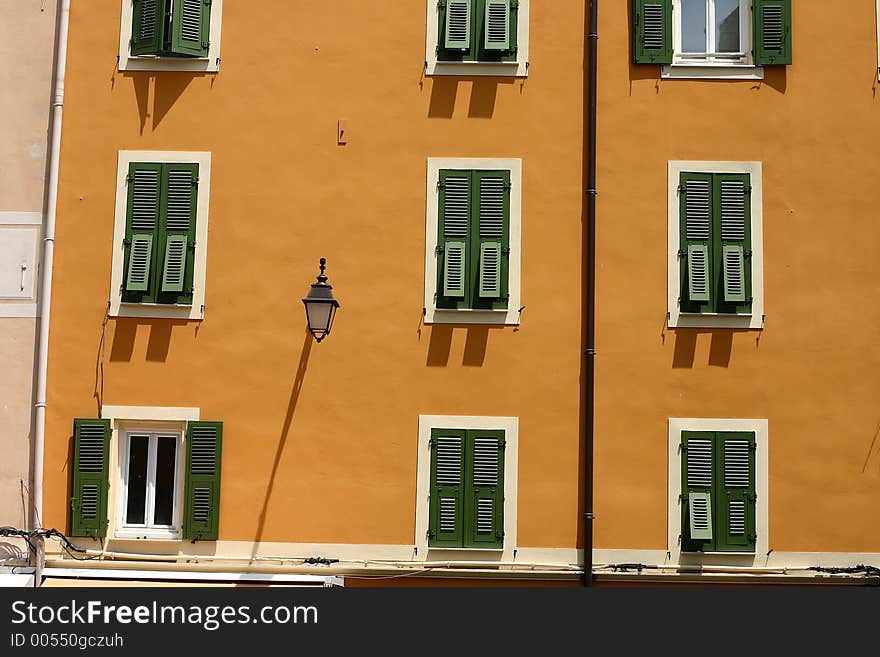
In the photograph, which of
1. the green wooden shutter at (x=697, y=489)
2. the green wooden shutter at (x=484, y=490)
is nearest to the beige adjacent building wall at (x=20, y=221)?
the green wooden shutter at (x=484, y=490)

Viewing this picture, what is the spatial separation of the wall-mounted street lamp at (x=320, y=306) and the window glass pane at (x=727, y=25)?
5.32 meters

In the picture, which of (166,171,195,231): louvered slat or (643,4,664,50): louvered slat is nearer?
(166,171,195,231): louvered slat

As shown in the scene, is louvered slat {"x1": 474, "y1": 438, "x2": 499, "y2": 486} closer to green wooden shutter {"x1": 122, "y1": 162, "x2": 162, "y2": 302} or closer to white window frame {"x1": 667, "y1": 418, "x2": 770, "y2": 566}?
white window frame {"x1": 667, "y1": 418, "x2": 770, "y2": 566}

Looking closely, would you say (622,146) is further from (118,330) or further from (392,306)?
(118,330)

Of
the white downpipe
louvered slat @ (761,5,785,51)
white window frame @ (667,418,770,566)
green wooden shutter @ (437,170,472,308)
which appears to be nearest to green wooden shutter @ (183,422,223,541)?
the white downpipe

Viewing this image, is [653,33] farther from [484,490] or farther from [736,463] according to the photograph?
[484,490]

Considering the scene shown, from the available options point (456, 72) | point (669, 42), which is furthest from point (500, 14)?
point (669, 42)

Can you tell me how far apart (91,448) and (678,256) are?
670 cm

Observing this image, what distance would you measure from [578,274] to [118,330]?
5.08 metres

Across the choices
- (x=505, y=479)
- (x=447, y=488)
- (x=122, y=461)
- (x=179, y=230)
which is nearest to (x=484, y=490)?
(x=505, y=479)

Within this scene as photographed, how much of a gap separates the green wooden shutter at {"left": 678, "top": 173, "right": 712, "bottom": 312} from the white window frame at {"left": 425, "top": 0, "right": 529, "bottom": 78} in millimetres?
2194

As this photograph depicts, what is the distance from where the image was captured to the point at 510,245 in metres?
15.5

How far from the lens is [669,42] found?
617 inches

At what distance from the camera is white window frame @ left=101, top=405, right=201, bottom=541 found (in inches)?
600
